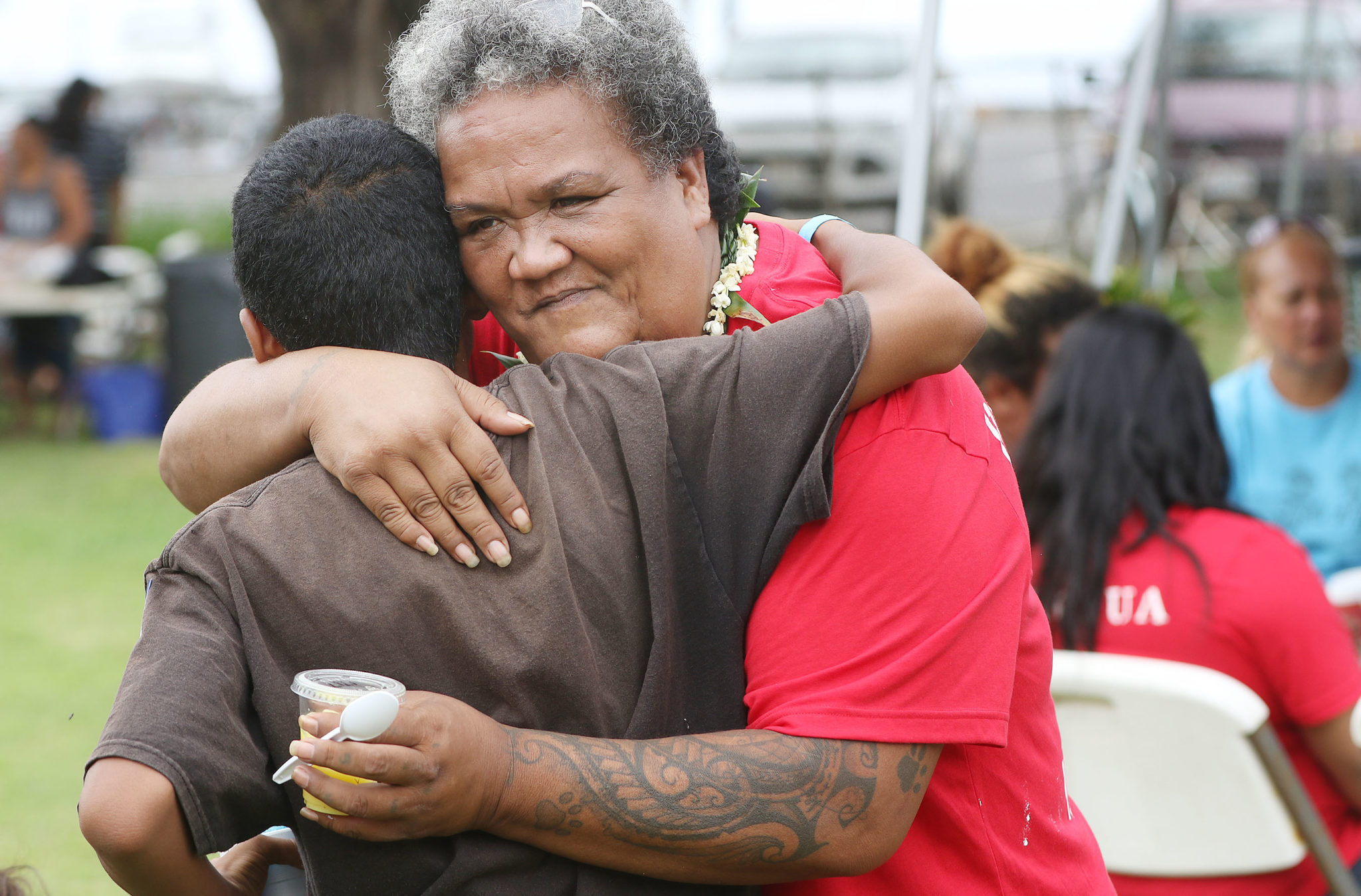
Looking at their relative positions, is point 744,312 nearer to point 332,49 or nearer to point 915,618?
point 915,618

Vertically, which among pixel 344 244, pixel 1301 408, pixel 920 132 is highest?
pixel 344 244

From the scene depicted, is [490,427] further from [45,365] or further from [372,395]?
[45,365]

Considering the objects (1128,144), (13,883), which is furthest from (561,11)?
(1128,144)

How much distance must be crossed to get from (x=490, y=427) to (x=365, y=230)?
0.28 m

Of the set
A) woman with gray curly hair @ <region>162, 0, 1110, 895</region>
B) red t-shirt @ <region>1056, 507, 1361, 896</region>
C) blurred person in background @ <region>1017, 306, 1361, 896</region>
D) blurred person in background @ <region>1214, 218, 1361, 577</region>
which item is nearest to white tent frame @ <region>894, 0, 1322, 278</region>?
blurred person in background @ <region>1214, 218, 1361, 577</region>

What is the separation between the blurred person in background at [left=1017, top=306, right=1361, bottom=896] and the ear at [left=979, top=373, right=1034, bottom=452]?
0.72 metres

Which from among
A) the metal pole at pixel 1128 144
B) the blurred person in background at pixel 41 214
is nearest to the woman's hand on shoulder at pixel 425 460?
the metal pole at pixel 1128 144

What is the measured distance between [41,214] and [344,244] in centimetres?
992

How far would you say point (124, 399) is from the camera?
32.4ft

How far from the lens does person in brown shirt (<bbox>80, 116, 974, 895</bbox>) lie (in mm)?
1284

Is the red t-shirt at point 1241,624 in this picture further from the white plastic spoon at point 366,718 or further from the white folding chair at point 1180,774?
the white plastic spoon at point 366,718

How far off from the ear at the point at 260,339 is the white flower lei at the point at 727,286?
1.78 feet

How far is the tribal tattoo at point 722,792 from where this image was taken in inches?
52.6

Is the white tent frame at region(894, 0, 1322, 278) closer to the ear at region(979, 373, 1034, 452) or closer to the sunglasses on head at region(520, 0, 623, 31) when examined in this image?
the ear at region(979, 373, 1034, 452)
